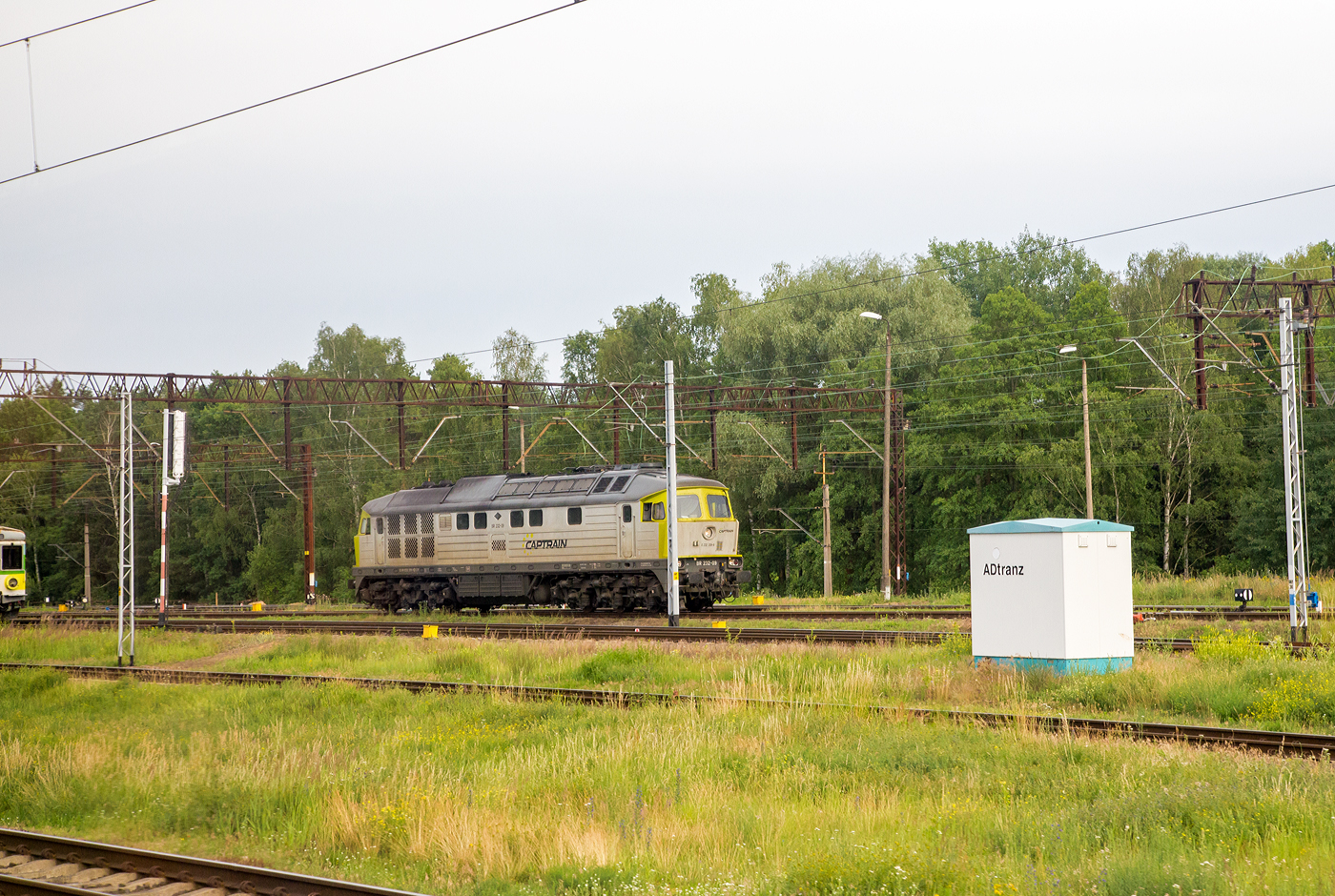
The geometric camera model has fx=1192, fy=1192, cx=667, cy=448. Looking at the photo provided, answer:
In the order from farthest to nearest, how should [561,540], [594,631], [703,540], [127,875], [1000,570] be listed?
1. [561,540]
2. [703,540]
3. [594,631]
4. [1000,570]
5. [127,875]

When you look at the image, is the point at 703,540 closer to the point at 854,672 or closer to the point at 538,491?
the point at 538,491

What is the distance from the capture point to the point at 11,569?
44.0m

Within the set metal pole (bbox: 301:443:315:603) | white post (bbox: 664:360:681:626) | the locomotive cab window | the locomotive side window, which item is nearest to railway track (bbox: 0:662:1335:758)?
white post (bbox: 664:360:681:626)

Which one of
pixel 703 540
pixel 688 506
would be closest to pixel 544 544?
pixel 688 506

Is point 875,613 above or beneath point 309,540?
beneath

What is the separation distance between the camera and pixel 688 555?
32906mm

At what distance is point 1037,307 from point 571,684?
45.5 meters

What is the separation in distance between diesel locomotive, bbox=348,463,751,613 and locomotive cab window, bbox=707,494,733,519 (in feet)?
0.13

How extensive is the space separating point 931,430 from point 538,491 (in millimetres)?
25758

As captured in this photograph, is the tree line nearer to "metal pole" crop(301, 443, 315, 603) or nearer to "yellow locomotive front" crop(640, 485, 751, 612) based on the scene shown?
"metal pole" crop(301, 443, 315, 603)

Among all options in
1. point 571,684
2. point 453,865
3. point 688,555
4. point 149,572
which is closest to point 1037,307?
point 688,555

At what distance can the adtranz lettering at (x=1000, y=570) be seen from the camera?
1798 centimetres

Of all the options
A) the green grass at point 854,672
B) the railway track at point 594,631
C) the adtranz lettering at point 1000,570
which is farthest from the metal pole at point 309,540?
the adtranz lettering at point 1000,570

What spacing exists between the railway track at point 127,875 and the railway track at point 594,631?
49.4ft
